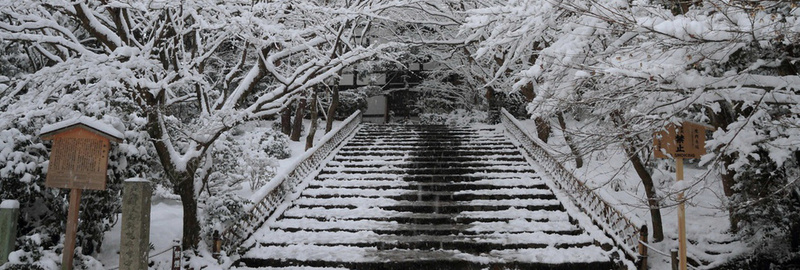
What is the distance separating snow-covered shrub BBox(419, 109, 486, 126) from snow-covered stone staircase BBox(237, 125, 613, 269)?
688 cm

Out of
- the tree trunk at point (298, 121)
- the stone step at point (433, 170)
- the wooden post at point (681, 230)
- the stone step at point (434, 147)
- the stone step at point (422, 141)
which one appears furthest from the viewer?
the tree trunk at point (298, 121)

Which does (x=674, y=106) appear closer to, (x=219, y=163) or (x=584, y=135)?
(x=584, y=135)

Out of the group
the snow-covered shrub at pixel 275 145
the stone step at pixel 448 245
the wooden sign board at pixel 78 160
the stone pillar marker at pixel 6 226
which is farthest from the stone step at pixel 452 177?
the stone pillar marker at pixel 6 226

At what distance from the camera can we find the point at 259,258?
8.21m

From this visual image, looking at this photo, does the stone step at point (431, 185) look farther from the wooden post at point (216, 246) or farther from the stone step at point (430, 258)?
the wooden post at point (216, 246)

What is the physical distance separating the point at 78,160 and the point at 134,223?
1.15 meters

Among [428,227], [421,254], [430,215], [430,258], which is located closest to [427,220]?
[430,215]

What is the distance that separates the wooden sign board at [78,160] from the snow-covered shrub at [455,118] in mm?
17360

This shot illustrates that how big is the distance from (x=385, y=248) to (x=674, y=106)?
17.7 ft

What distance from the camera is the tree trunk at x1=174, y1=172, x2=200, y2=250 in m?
7.68

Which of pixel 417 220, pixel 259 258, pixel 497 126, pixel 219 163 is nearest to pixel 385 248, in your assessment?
pixel 417 220

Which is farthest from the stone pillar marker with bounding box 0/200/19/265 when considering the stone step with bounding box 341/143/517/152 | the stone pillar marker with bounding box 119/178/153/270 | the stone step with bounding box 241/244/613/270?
the stone step with bounding box 341/143/517/152

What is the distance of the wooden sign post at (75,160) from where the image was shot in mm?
5453

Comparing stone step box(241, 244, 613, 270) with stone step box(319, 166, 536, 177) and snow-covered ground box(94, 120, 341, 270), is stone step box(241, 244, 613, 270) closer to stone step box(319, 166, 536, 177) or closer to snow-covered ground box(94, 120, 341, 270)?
snow-covered ground box(94, 120, 341, 270)
